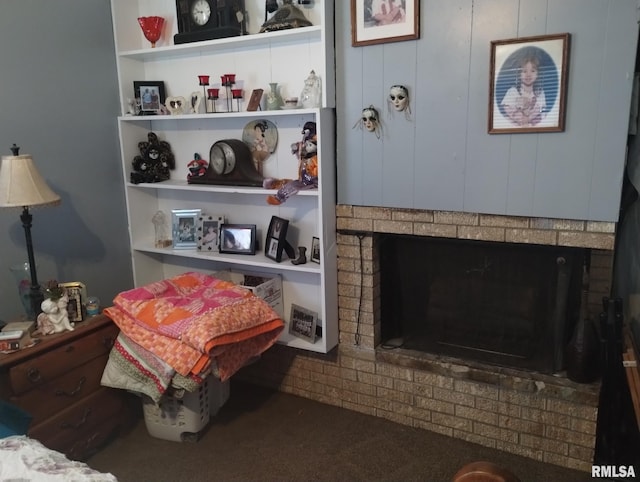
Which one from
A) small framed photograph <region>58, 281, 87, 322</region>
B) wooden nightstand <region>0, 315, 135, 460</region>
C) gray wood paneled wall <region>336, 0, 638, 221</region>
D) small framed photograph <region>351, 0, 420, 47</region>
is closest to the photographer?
gray wood paneled wall <region>336, 0, 638, 221</region>

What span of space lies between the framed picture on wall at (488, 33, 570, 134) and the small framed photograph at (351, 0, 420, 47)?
347mm

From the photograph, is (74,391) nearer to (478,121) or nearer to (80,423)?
(80,423)

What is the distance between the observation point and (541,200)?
2.04m

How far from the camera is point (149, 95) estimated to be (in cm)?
288

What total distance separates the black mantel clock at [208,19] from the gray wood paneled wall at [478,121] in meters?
0.54

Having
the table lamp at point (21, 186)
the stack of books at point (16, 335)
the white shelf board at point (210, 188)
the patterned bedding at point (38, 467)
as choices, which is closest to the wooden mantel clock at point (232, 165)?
the white shelf board at point (210, 188)

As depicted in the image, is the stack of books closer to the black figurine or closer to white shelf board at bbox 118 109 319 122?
the black figurine

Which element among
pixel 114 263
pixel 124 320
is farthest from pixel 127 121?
pixel 124 320

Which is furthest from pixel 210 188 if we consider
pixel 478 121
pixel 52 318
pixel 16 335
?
pixel 478 121

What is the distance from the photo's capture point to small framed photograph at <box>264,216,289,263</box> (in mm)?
2578

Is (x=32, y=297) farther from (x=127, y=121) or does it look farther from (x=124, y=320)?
(x=127, y=121)

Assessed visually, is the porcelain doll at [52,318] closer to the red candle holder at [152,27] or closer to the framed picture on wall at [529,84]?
the red candle holder at [152,27]

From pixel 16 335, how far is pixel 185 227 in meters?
1.06

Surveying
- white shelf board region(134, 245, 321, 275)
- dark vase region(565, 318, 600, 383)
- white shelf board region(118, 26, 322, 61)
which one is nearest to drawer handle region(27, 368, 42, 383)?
white shelf board region(134, 245, 321, 275)
